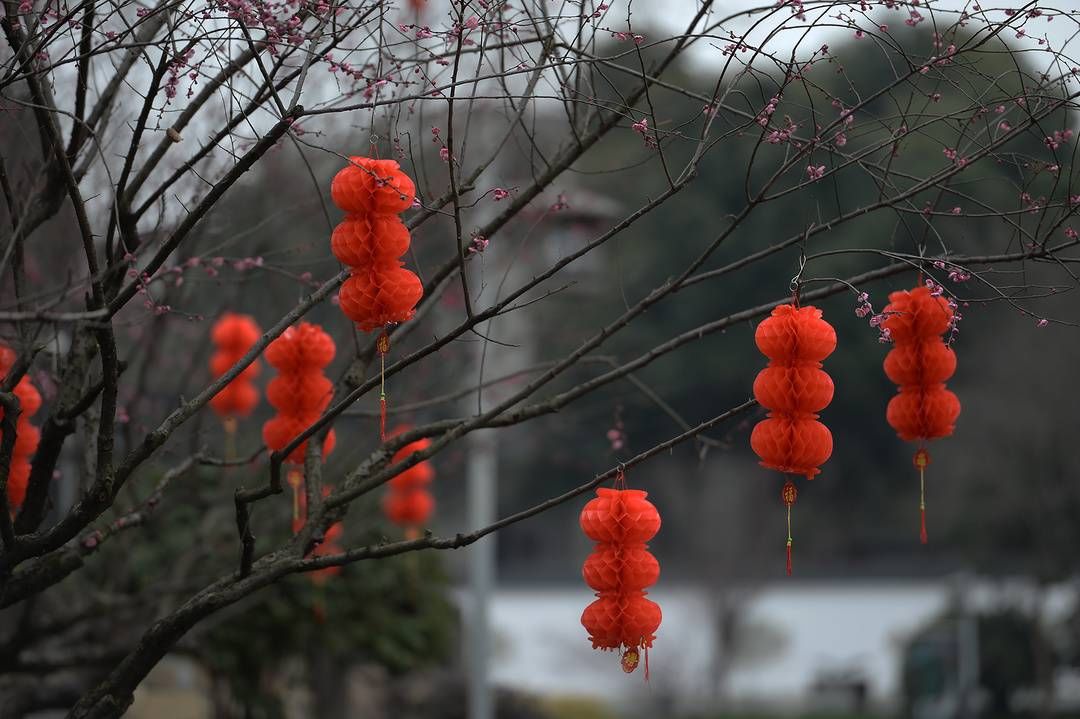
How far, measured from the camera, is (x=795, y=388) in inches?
171

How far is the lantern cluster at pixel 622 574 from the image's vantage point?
4.54 metres

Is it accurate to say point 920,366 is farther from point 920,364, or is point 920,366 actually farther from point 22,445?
point 22,445

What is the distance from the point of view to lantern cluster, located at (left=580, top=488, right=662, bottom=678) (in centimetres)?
454

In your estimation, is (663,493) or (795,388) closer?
(795,388)

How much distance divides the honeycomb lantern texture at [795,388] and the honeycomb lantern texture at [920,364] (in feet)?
2.00

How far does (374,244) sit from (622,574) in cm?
134

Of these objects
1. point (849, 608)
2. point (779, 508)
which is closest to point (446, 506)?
point (779, 508)

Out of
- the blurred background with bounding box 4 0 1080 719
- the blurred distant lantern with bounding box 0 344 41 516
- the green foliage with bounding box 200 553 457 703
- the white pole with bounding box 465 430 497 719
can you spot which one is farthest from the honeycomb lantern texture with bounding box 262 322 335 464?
the white pole with bounding box 465 430 497 719

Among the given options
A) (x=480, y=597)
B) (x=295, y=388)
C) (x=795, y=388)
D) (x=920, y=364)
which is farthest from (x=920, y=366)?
(x=480, y=597)

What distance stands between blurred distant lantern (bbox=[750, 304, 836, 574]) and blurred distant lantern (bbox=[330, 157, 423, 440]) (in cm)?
113

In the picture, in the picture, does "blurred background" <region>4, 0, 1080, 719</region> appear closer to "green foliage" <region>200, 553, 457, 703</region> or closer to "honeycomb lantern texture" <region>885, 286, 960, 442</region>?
"green foliage" <region>200, 553, 457, 703</region>

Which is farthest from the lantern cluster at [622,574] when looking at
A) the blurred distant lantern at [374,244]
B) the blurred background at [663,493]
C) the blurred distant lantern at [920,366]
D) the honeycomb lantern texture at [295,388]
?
the honeycomb lantern texture at [295,388]

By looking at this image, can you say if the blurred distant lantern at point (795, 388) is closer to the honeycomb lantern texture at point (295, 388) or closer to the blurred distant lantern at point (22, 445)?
the honeycomb lantern texture at point (295, 388)

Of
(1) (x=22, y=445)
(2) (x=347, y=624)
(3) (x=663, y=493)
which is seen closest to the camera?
(1) (x=22, y=445)
